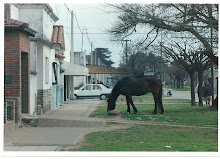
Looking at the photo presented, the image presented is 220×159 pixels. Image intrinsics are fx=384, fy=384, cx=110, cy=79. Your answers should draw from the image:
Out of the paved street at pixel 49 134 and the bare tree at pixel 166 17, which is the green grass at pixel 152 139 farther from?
the bare tree at pixel 166 17

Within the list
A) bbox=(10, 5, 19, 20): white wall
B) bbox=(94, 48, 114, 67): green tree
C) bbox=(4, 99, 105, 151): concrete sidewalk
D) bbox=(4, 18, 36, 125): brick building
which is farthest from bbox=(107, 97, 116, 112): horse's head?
bbox=(94, 48, 114, 67): green tree

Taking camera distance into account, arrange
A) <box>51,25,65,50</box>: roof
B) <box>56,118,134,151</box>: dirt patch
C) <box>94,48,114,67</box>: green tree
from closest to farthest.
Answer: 1. <box>56,118,134,151</box>: dirt patch
2. <box>51,25,65,50</box>: roof
3. <box>94,48,114,67</box>: green tree

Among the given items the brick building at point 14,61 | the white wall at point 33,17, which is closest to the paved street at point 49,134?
the brick building at point 14,61

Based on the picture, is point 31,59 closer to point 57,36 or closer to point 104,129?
point 57,36

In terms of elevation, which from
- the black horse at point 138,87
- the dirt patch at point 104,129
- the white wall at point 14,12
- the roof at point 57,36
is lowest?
the dirt patch at point 104,129

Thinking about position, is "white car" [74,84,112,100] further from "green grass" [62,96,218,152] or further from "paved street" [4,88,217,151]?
"paved street" [4,88,217,151]

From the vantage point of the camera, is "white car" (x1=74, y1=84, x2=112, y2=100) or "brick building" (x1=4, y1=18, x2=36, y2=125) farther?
"white car" (x1=74, y1=84, x2=112, y2=100)

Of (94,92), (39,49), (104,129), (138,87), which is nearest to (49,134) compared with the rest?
(104,129)

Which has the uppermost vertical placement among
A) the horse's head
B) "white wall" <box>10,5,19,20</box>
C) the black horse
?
"white wall" <box>10,5,19,20</box>

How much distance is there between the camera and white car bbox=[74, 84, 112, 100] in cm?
3294

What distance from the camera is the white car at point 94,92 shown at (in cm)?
3294

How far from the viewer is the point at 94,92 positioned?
109ft

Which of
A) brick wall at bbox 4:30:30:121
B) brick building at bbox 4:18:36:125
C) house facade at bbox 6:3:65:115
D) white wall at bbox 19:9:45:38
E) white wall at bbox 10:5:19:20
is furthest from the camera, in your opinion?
white wall at bbox 19:9:45:38
